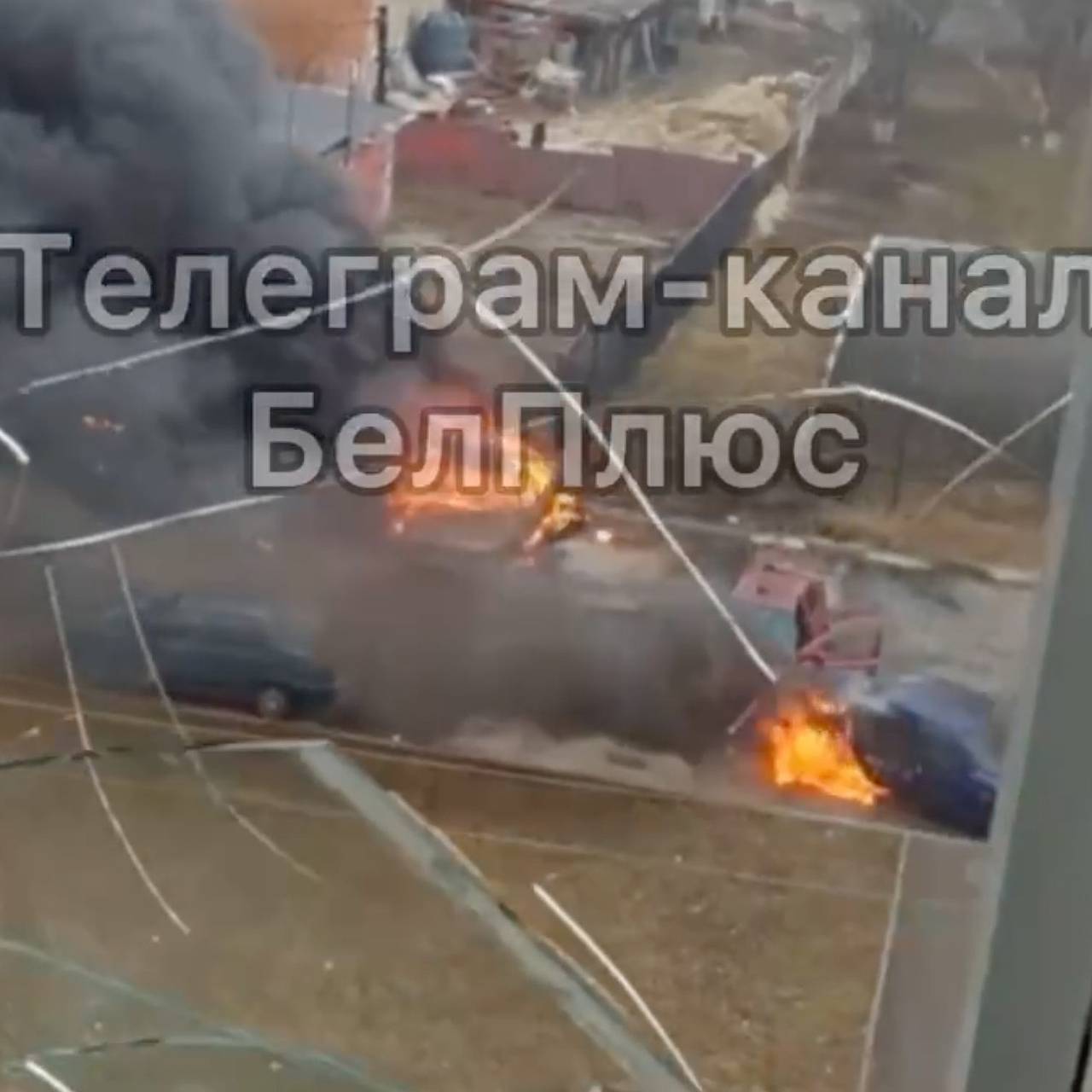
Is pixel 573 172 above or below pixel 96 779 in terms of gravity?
above

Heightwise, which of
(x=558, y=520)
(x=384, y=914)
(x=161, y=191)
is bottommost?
(x=384, y=914)

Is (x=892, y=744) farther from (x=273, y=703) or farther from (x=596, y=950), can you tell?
(x=273, y=703)

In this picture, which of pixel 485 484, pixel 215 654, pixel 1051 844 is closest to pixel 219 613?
pixel 215 654

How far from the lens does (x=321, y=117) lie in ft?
2.30

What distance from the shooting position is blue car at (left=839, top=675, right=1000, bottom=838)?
0.71 meters

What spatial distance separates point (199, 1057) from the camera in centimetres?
85

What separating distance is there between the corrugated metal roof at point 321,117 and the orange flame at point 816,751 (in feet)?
1.04

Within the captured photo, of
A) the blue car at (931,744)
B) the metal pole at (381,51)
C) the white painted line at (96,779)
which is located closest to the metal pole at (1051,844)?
the blue car at (931,744)

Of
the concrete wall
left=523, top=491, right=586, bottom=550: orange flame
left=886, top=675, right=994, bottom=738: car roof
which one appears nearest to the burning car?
left=886, top=675, right=994, bottom=738: car roof

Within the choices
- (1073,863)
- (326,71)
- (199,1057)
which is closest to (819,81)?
(326,71)

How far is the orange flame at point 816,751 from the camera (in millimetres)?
726

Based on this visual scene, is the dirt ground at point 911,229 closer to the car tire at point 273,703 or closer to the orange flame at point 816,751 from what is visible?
the orange flame at point 816,751

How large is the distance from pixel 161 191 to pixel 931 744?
1.39 feet

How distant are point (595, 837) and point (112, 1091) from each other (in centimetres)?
32
